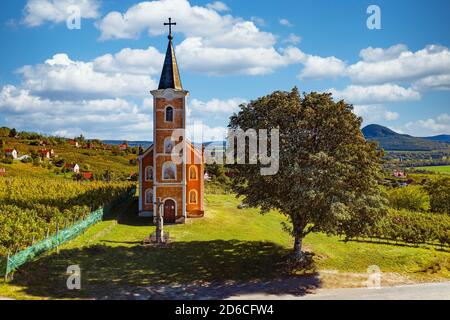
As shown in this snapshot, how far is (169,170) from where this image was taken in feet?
135

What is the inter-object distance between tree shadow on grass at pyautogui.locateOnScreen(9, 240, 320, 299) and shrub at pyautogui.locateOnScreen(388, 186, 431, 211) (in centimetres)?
4435

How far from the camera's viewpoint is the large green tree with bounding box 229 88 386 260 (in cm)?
2552

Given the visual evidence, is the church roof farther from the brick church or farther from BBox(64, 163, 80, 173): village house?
BBox(64, 163, 80, 173): village house

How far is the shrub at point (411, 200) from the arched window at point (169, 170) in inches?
1679

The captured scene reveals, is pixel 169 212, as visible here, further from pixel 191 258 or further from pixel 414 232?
pixel 414 232

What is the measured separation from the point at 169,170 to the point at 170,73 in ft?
32.7

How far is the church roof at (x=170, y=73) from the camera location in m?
41.0

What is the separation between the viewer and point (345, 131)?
27.0 meters

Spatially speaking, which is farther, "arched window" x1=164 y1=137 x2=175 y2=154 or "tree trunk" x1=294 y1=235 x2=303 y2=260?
"arched window" x1=164 y1=137 x2=175 y2=154

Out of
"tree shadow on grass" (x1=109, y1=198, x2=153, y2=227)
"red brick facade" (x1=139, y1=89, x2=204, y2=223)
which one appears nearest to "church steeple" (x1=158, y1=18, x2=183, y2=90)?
"red brick facade" (x1=139, y1=89, x2=204, y2=223)

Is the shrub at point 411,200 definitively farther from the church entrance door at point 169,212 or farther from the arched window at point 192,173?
the church entrance door at point 169,212

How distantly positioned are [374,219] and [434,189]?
5418 centimetres
